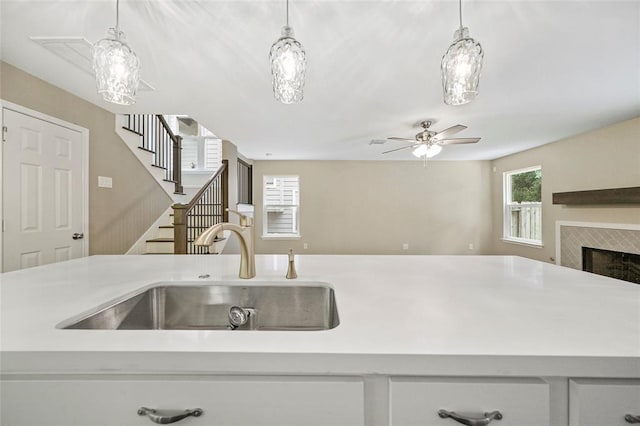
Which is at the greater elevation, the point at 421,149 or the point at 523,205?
the point at 421,149

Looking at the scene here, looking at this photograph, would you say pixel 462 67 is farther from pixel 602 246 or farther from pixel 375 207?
pixel 375 207

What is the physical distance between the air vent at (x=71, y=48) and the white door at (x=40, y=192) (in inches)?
28.4

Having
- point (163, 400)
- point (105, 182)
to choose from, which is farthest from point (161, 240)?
point (163, 400)

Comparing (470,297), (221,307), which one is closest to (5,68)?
(221,307)

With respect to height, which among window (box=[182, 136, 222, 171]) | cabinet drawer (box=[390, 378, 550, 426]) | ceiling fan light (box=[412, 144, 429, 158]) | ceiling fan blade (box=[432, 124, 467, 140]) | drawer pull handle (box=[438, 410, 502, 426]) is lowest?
drawer pull handle (box=[438, 410, 502, 426])

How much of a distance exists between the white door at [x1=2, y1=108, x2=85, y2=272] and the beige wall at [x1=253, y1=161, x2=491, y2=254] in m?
3.90

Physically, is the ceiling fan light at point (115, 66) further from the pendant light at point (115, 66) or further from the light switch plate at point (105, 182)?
the light switch plate at point (105, 182)

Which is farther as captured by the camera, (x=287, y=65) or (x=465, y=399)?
(x=287, y=65)

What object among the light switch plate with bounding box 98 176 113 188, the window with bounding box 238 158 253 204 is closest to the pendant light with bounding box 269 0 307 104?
the light switch plate with bounding box 98 176 113 188

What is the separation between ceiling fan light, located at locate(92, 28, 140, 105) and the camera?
3.32 feet

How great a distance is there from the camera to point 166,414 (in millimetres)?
549

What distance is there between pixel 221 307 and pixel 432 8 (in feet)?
6.44

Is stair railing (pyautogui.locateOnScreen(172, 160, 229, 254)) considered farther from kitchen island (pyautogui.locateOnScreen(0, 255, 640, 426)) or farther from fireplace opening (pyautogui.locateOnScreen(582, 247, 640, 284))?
fireplace opening (pyautogui.locateOnScreen(582, 247, 640, 284))

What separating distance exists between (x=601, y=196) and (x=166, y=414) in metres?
5.19
